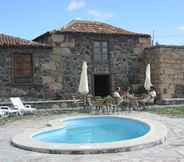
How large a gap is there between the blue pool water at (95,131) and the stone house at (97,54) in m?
6.95

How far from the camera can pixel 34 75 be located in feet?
70.9

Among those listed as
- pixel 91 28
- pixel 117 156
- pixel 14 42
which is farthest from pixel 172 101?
pixel 117 156

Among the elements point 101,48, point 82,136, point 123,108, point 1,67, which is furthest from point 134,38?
point 82,136

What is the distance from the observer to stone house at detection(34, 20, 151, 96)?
22.5 m

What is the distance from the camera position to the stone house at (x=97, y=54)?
22.5m

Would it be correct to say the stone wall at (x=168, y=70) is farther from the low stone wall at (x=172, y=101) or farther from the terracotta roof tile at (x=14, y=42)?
the terracotta roof tile at (x=14, y=42)

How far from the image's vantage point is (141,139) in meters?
9.38

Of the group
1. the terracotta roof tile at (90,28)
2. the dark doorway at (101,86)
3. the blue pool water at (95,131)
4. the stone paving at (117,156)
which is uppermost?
the terracotta roof tile at (90,28)

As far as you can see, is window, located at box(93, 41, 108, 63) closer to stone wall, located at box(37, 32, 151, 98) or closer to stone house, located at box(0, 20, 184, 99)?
stone house, located at box(0, 20, 184, 99)

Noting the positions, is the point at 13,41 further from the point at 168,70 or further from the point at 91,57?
the point at 168,70

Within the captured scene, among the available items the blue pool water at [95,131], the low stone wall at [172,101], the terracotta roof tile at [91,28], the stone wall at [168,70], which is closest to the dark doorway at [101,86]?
the terracotta roof tile at [91,28]

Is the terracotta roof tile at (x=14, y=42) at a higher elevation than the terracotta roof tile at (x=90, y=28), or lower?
lower

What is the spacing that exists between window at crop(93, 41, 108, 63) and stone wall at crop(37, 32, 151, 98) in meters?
0.22

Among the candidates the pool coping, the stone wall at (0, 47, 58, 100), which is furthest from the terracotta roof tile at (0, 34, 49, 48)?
the pool coping
